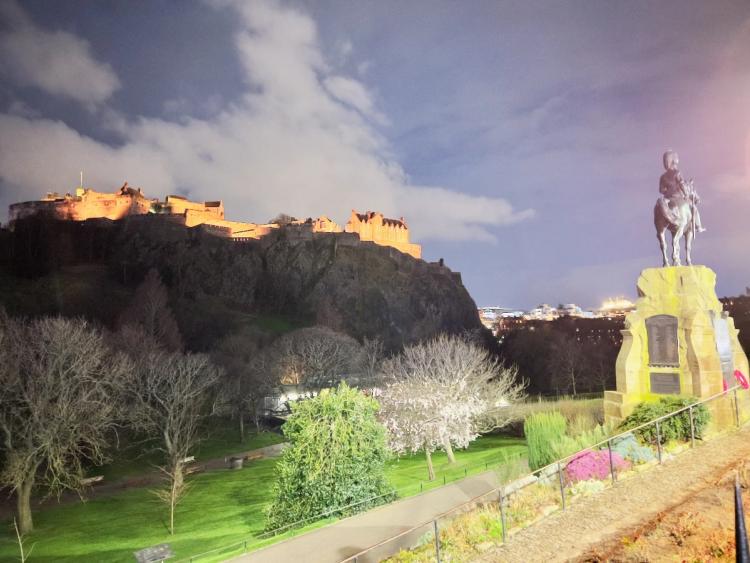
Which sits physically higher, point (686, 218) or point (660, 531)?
point (686, 218)

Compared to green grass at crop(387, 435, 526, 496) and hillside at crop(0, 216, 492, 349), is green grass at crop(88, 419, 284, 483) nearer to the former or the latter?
green grass at crop(387, 435, 526, 496)

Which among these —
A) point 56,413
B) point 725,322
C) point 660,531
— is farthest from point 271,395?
point 660,531

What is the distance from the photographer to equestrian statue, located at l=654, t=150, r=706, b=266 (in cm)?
1747

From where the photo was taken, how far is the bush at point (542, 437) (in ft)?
43.9

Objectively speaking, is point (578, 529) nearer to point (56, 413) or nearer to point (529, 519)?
point (529, 519)

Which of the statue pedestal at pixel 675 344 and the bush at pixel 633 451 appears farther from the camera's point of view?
the statue pedestal at pixel 675 344

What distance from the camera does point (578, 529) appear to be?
835 cm

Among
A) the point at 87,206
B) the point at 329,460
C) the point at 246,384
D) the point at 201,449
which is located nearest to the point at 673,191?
the point at 329,460

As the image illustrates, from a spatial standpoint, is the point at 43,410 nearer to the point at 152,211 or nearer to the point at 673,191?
the point at 673,191

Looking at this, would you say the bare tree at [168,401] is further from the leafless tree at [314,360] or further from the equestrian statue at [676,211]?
the equestrian statue at [676,211]

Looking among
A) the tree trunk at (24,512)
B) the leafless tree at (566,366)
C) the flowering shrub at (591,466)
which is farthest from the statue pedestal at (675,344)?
the leafless tree at (566,366)

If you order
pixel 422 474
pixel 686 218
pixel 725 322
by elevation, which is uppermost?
pixel 686 218

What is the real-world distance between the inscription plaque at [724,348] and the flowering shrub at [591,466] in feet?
25.6

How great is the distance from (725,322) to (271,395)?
4801 centimetres
